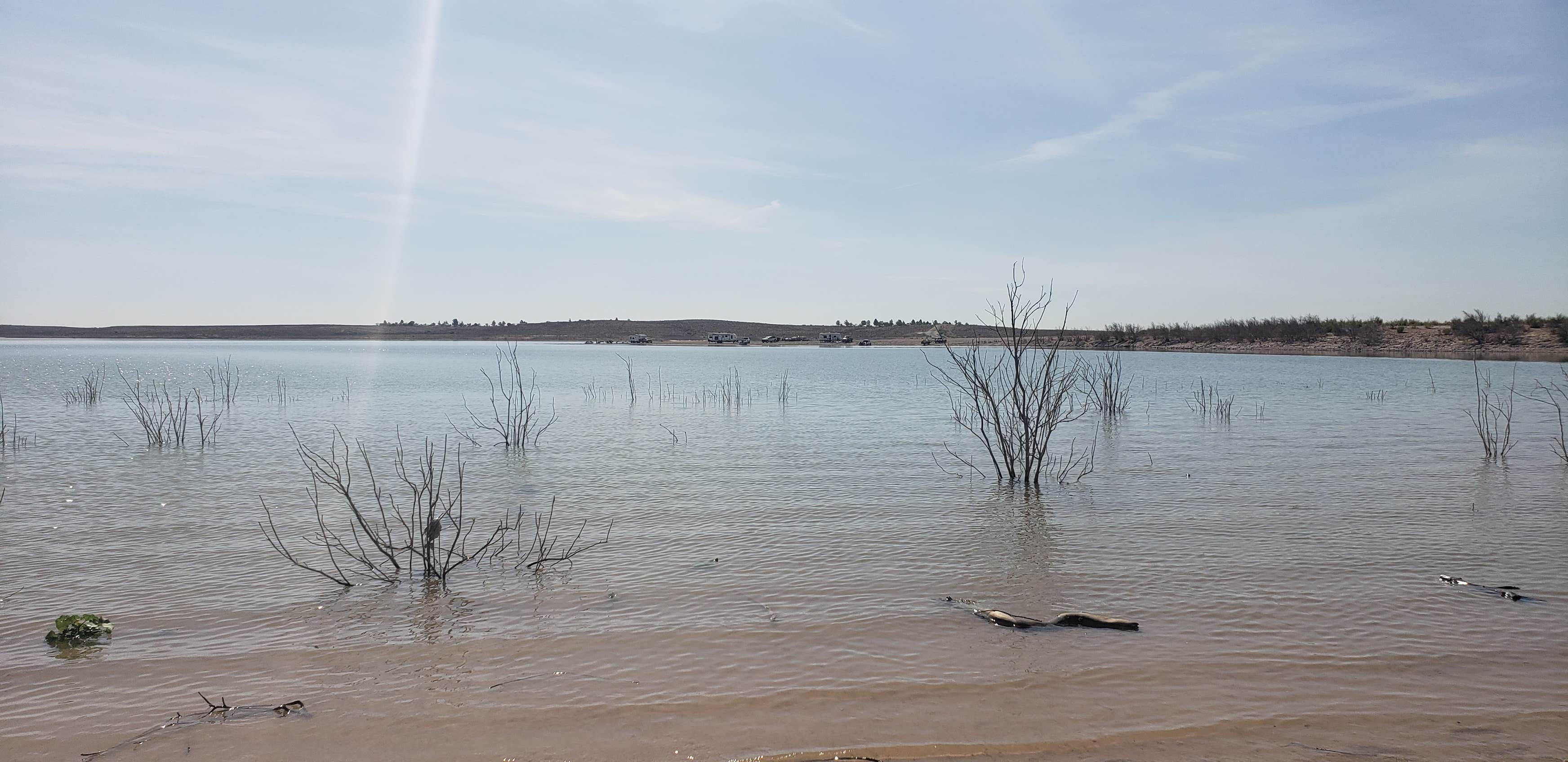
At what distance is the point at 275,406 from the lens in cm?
2164

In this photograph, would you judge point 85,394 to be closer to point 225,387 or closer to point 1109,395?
point 225,387

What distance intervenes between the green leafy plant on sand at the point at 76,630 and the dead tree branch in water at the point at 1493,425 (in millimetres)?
12386

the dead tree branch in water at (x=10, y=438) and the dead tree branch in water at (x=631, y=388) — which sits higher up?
the dead tree branch in water at (x=631, y=388)

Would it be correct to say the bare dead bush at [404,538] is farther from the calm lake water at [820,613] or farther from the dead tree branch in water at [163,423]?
the dead tree branch in water at [163,423]

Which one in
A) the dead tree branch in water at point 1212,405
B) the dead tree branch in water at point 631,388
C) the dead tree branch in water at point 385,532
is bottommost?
the dead tree branch in water at point 385,532

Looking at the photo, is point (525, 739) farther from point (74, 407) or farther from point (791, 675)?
point (74, 407)

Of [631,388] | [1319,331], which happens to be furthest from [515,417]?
[1319,331]

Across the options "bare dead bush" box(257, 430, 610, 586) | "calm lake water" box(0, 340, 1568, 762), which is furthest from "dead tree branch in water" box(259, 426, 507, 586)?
"calm lake water" box(0, 340, 1568, 762)

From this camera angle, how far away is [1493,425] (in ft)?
54.3

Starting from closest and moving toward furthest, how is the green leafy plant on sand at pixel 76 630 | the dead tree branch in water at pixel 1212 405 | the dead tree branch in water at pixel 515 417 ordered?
the green leafy plant on sand at pixel 76 630 < the dead tree branch in water at pixel 515 417 < the dead tree branch in water at pixel 1212 405

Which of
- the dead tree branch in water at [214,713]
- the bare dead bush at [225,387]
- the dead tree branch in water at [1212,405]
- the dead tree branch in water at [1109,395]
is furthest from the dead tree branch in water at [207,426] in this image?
the dead tree branch in water at [1212,405]

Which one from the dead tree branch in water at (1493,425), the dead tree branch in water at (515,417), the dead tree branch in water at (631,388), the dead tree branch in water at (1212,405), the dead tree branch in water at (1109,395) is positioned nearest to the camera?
the dead tree branch in water at (1493,425)

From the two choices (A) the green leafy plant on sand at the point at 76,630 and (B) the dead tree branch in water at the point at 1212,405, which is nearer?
(A) the green leafy plant on sand at the point at 76,630

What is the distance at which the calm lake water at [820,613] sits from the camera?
3992mm
